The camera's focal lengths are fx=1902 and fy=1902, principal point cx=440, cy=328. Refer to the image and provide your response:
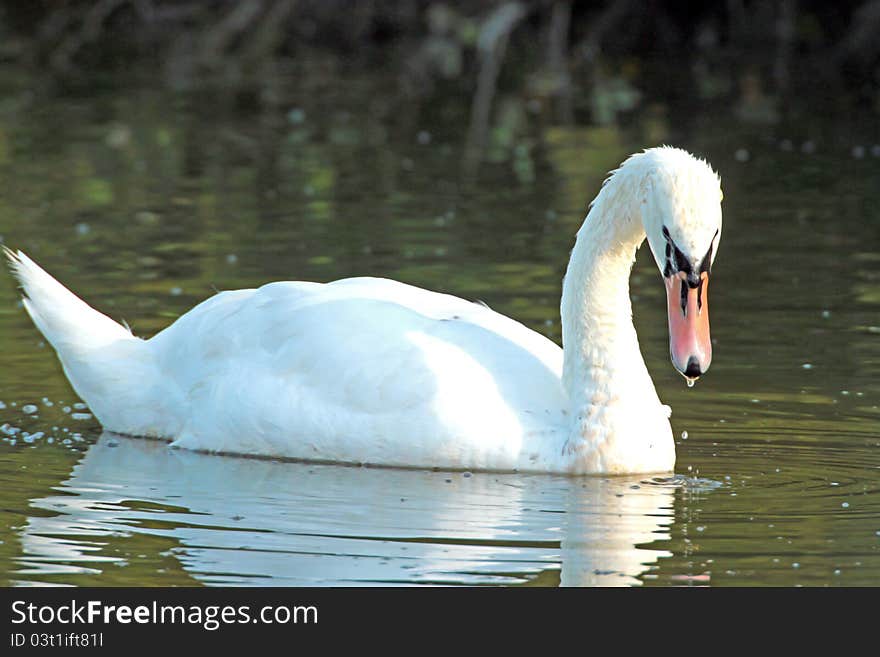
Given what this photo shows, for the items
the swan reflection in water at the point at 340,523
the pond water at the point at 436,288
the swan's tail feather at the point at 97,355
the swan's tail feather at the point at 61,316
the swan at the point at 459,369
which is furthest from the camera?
the swan's tail feather at the point at 61,316

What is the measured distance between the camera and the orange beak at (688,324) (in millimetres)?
7539

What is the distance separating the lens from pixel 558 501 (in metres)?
7.80

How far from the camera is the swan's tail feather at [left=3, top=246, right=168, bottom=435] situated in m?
9.17

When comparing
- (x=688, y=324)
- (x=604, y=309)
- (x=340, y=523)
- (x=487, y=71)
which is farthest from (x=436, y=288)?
(x=487, y=71)

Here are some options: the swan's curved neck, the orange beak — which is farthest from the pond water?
the orange beak

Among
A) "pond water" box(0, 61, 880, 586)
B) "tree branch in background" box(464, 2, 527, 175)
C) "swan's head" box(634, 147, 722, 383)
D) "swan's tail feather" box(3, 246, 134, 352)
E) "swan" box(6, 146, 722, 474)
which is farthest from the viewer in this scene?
"tree branch in background" box(464, 2, 527, 175)

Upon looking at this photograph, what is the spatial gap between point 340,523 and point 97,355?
237 centimetres

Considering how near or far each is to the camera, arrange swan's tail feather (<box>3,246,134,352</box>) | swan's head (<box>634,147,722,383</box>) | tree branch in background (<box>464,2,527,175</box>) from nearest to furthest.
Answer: swan's head (<box>634,147,722,383</box>) < swan's tail feather (<box>3,246,134,352</box>) < tree branch in background (<box>464,2,527,175</box>)

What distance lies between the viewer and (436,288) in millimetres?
12438

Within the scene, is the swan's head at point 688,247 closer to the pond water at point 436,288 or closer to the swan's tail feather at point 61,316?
the pond water at point 436,288

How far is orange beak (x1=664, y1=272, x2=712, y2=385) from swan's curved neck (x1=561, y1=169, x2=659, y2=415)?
0.63m

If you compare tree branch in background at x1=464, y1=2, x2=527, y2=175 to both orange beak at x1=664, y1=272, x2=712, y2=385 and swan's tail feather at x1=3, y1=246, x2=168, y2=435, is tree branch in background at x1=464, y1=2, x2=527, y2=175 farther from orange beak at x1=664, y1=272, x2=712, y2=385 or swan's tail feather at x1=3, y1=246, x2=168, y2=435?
orange beak at x1=664, y1=272, x2=712, y2=385

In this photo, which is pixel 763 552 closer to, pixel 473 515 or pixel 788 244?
pixel 473 515

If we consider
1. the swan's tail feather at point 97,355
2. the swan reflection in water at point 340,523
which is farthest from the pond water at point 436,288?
the swan's tail feather at point 97,355
